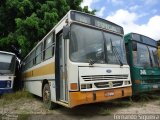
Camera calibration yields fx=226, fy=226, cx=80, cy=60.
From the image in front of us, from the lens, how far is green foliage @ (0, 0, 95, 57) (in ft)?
47.5

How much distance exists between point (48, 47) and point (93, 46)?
2.24 meters

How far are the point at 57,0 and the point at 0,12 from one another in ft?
14.2

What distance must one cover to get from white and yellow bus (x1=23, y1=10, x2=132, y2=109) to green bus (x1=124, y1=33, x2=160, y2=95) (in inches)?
35.6

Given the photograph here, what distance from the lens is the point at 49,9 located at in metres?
15.5

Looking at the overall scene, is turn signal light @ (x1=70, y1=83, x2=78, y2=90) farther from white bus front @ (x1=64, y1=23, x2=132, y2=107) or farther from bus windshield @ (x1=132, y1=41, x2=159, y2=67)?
bus windshield @ (x1=132, y1=41, x2=159, y2=67)

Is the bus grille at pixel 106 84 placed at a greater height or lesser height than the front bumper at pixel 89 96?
greater

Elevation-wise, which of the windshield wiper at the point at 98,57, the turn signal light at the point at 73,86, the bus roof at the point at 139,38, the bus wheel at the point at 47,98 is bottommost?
the bus wheel at the point at 47,98

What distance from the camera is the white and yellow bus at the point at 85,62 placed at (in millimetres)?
6176

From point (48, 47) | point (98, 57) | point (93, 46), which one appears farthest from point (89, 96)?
point (48, 47)

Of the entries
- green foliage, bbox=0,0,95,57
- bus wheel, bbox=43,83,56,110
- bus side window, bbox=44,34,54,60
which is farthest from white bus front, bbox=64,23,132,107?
green foliage, bbox=0,0,95,57

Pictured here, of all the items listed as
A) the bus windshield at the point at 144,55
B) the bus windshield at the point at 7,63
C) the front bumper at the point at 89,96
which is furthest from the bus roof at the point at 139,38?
the bus windshield at the point at 7,63

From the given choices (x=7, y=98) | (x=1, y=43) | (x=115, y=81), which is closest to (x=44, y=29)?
(x=1, y=43)

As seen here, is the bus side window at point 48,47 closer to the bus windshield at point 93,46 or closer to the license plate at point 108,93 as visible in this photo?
the bus windshield at point 93,46

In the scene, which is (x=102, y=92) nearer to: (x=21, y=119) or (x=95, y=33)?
(x=95, y=33)
